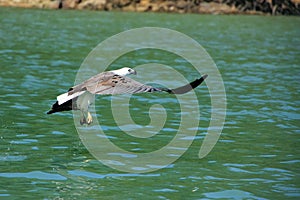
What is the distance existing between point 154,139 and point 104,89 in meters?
2.86

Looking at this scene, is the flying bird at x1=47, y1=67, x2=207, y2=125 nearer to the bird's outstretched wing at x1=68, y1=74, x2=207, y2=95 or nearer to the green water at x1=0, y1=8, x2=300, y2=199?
the bird's outstretched wing at x1=68, y1=74, x2=207, y2=95

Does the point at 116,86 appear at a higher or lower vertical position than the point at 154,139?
higher

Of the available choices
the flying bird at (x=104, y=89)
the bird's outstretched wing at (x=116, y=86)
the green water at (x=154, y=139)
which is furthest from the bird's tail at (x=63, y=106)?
the green water at (x=154, y=139)

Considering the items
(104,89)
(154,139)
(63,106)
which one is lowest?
(154,139)

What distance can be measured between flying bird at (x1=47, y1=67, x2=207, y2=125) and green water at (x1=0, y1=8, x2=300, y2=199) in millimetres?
854

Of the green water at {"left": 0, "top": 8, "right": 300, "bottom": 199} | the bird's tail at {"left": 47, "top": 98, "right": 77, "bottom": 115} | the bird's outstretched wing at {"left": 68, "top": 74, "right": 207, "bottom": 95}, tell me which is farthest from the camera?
the bird's tail at {"left": 47, "top": 98, "right": 77, "bottom": 115}

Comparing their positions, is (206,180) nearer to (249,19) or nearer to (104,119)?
(104,119)

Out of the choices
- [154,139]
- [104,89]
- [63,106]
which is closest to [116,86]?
[104,89]

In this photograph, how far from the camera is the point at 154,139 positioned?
12.6 meters

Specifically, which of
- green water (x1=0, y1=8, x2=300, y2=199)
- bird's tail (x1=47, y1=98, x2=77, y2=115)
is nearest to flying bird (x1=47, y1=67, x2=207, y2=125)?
bird's tail (x1=47, y1=98, x2=77, y2=115)

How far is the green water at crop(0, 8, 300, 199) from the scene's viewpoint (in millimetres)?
9727

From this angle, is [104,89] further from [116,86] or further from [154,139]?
[154,139]

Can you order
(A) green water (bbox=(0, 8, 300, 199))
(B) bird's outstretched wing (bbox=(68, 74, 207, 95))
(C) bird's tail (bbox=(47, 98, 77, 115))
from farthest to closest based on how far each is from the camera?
(C) bird's tail (bbox=(47, 98, 77, 115)), (A) green water (bbox=(0, 8, 300, 199)), (B) bird's outstretched wing (bbox=(68, 74, 207, 95))

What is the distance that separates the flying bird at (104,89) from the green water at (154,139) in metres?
0.85
